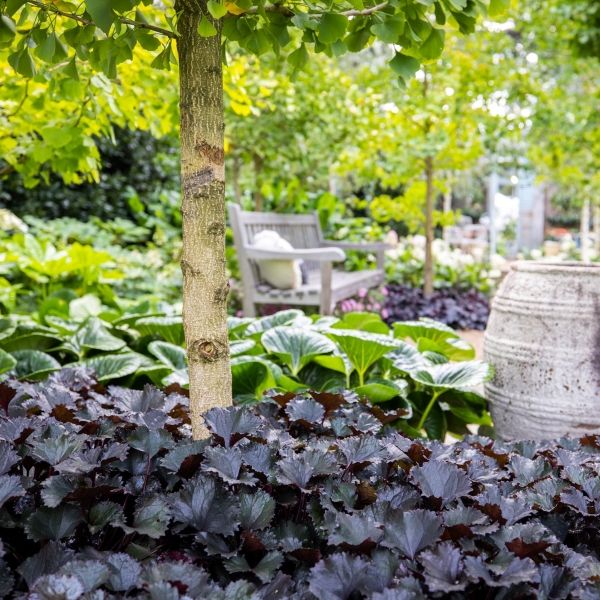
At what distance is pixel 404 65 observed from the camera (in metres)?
1.54

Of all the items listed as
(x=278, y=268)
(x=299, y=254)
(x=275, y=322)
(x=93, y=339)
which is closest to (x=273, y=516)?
(x=93, y=339)

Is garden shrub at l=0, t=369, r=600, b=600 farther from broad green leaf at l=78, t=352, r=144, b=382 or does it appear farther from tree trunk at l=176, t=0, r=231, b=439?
broad green leaf at l=78, t=352, r=144, b=382

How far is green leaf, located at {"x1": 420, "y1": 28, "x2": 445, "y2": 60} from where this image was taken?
157 centimetres

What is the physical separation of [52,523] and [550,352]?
218cm

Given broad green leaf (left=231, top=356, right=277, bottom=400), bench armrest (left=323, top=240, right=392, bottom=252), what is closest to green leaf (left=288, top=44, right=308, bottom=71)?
broad green leaf (left=231, top=356, right=277, bottom=400)

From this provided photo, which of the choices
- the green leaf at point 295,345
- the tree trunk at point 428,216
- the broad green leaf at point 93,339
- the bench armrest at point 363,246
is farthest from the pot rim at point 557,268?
the tree trunk at point 428,216

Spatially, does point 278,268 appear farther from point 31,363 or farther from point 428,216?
point 31,363

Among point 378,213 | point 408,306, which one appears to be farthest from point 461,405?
point 378,213

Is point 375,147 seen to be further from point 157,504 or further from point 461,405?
point 157,504

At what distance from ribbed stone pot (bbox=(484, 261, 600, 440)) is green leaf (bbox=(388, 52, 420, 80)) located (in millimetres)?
1565

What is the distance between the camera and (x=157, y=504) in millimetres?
1259

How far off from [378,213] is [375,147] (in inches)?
54.2

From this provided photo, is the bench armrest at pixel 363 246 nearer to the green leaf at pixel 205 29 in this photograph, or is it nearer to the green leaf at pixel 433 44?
→ the green leaf at pixel 433 44

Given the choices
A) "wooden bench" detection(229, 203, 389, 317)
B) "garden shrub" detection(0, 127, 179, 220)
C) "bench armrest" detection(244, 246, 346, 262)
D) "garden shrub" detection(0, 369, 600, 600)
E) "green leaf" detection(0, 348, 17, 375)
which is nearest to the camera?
"garden shrub" detection(0, 369, 600, 600)
